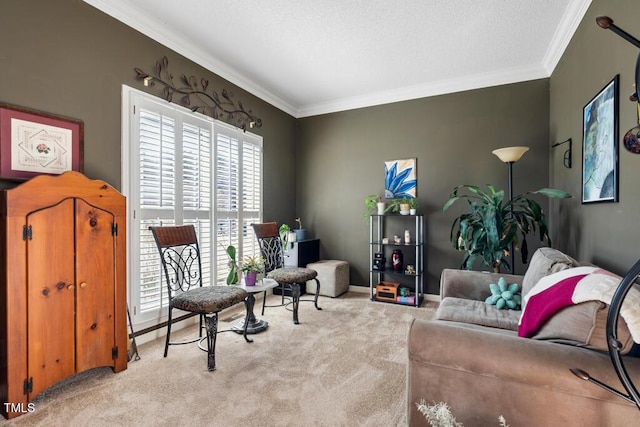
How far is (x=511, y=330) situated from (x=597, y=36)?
2.18 metres

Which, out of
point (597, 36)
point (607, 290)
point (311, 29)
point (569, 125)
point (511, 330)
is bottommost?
point (511, 330)

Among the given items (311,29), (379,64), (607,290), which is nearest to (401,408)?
(607,290)

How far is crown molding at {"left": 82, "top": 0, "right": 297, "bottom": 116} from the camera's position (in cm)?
251

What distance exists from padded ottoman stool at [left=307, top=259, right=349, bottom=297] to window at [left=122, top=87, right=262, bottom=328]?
97cm

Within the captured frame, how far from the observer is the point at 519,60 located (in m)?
3.46

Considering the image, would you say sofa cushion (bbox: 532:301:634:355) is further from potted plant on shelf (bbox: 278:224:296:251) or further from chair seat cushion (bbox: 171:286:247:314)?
potted plant on shelf (bbox: 278:224:296:251)

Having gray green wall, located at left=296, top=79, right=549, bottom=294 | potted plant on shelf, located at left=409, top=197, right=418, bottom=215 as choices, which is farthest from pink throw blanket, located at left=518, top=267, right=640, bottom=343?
gray green wall, located at left=296, top=79, right=549, bottom=294

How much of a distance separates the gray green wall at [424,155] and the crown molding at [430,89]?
71 millimetres

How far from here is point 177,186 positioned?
3.04 meters

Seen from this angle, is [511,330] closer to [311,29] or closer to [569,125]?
[569,125]

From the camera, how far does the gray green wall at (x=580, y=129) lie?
1756mm

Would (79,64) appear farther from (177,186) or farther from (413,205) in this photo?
(413,205)

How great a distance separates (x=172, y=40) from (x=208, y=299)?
2.46 m

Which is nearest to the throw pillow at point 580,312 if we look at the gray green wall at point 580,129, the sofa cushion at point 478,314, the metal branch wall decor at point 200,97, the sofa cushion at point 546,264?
the sofa cushion at point 546,264
